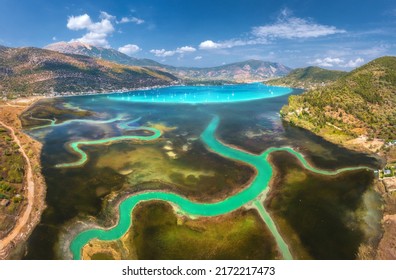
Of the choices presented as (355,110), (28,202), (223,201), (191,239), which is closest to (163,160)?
(223,201)

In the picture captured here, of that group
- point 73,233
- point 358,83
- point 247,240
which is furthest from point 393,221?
point 358,83

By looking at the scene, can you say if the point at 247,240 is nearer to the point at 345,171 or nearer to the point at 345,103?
the point at 345,171

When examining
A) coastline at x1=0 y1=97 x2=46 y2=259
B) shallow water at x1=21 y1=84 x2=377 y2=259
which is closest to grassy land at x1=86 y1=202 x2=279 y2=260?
shallow water at x1=21 y1=84 x2=377 y2=259

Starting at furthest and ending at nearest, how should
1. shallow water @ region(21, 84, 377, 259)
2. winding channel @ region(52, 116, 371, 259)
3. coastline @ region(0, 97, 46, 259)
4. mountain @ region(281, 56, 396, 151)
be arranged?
mountain @ region(281, 56, 396, 151), shallow water @ region(21, 84, 377, 259), winding channel @ region(52, 116, 371, 259), coastline @ region(0, 97, 46, 259)

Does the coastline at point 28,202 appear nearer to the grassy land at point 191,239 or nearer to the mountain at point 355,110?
the grassy land at point 191,239

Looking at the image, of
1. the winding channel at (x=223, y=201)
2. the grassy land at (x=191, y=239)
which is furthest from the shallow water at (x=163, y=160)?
the grassy land at (x=191, y=239)

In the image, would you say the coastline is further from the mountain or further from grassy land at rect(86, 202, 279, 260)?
the mountain

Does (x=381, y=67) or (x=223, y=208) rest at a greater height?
(x=381, y=67)
